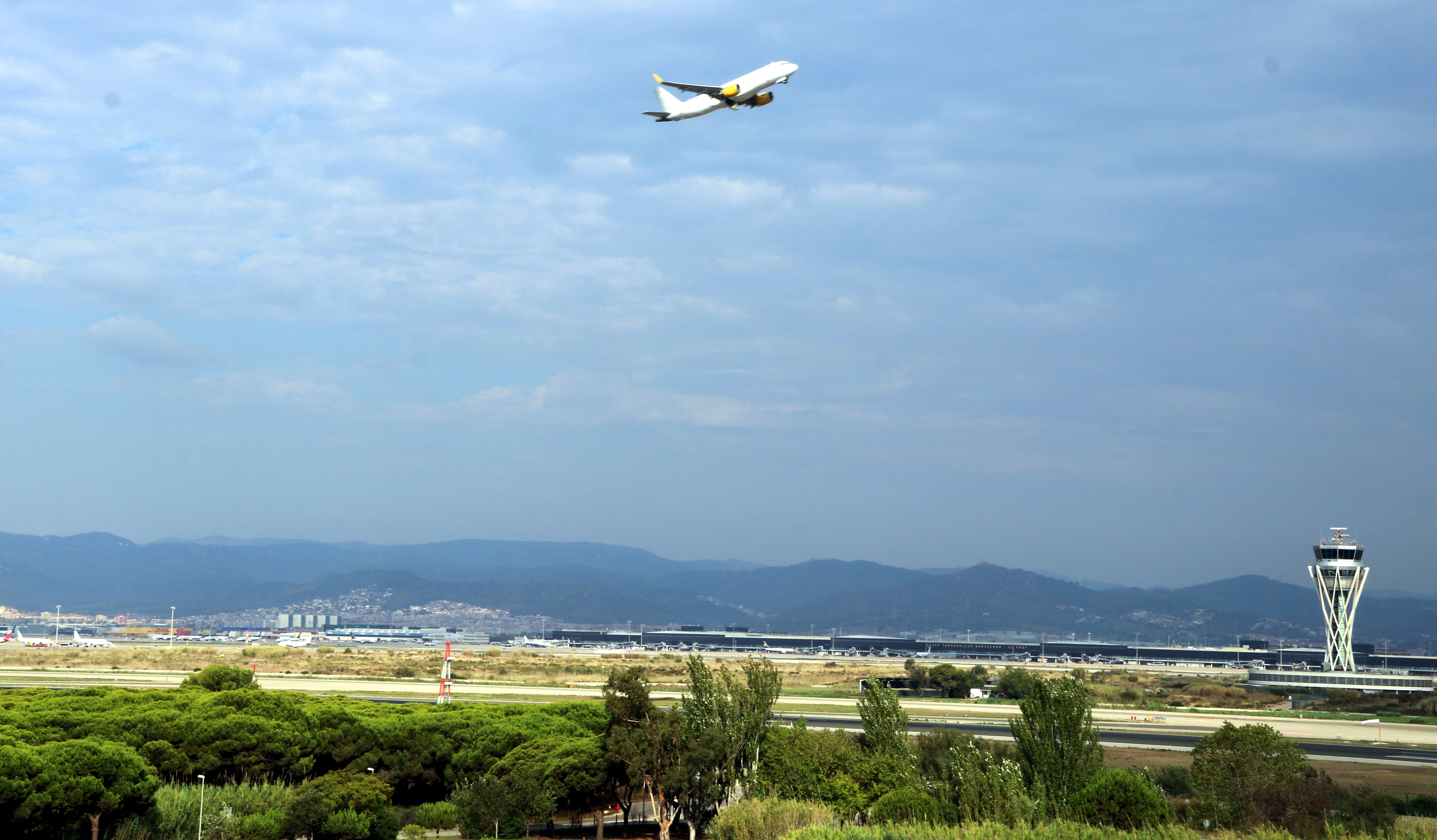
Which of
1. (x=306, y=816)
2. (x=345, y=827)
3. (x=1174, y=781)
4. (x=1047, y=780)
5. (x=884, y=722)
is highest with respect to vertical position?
(x=884, y=722)

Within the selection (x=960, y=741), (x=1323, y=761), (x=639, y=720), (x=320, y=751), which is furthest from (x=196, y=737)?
(x=1323, y=761)

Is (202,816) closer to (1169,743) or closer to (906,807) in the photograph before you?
(906,807)

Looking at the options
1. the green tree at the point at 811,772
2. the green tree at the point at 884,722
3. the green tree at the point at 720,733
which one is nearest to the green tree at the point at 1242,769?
the green tree at the point at 884,722

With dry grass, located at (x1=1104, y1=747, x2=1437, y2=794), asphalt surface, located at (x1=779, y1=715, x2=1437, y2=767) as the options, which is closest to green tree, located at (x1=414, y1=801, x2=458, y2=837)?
asphalt surface, located at (x1=779, y1=715, x2=1437, y2=767)

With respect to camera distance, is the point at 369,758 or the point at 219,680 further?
the point at 219,680

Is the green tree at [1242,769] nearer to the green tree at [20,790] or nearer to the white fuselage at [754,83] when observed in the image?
the white fuselage at [754,83]

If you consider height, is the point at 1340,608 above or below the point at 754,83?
below

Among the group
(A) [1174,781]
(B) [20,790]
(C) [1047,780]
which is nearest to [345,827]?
(B) [20,790]
